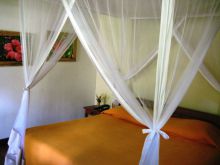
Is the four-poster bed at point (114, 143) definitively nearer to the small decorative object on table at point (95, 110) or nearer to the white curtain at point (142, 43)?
the white curtain at point (142, 43)

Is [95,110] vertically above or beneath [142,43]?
beneath

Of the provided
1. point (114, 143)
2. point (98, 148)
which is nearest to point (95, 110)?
point (114, 143)

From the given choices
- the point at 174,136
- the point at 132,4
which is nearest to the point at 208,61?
the point at 174,136

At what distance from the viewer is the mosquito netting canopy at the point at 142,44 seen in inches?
72.7

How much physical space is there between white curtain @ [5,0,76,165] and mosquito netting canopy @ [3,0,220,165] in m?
0.43

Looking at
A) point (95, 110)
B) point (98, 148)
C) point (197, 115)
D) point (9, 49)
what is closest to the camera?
point (98, 148)

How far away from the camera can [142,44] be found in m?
2.12

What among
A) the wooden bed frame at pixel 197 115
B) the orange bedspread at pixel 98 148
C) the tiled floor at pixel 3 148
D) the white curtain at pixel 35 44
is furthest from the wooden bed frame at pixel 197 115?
the tiled floor at pixel 3 148

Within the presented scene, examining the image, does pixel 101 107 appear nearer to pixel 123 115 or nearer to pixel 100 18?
pixel 123 115

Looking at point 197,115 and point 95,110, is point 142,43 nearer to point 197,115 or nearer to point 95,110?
point 197,115

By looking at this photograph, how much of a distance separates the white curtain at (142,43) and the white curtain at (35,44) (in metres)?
0.51

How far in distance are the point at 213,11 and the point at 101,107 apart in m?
2.84

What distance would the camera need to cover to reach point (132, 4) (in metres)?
2.02

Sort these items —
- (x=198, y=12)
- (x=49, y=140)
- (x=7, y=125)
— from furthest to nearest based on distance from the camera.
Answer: (x=7, y=125), (x=49, y=140), (x=198, y=12)
